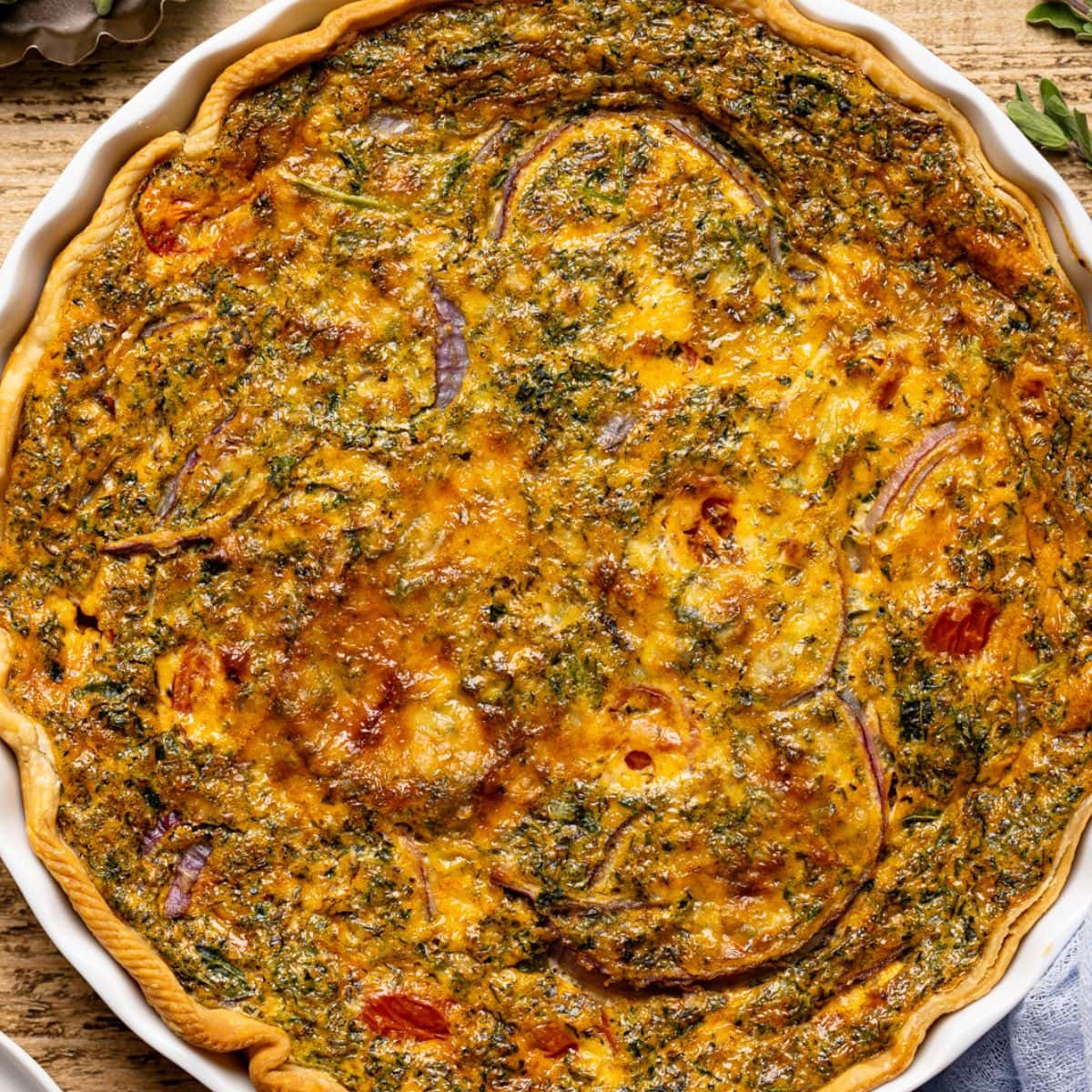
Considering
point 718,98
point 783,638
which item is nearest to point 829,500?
point 783,638

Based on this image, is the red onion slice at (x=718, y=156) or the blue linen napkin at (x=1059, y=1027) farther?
the blue linen napkin at (x=1059, y=1027)

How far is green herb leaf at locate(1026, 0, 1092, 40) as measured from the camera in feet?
11.7

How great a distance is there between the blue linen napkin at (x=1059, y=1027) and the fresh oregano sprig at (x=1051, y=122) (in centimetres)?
200

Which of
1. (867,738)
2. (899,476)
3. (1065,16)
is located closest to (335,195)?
(899,476)

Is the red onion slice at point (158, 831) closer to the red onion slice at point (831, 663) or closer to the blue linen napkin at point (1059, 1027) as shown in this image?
the red onion slice at point (831, 663)

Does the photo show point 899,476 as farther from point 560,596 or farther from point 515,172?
point 515,172

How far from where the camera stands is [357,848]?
3.12 m

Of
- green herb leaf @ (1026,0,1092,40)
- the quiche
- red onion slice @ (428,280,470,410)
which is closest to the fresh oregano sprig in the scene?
green herb leaf @ (1026,0,1092,40)

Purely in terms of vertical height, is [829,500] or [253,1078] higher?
[829,500]

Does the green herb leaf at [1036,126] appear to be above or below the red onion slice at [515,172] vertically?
below

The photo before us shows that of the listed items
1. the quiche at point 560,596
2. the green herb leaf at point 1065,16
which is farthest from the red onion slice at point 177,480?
the green herb leaf at point 1065,16

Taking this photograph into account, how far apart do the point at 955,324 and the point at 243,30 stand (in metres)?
1.82

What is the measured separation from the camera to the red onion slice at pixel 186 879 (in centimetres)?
308

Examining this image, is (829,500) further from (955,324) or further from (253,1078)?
(253,1078)
